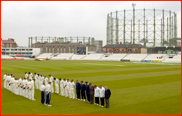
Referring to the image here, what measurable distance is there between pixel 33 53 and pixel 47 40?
17339mm

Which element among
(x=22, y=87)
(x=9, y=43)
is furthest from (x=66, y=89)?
(x=9, y=43)

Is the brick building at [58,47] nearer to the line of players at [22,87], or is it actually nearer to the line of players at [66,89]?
the line of players at [22,87]

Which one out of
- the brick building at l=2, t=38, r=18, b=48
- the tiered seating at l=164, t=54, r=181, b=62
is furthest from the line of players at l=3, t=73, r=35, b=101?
the brick building at l=2, t=38, r=18, b=48

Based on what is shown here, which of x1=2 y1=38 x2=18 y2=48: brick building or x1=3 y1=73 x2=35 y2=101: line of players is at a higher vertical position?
x1=2 y1=38 x2=18 y2=48: brick building

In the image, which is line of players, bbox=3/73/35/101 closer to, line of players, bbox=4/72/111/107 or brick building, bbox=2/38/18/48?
line of players, bbox=4/72/111/107

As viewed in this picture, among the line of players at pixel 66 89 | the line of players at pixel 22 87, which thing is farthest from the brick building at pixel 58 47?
the line of players at pixel 66 89

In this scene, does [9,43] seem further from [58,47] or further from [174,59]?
[174,59]

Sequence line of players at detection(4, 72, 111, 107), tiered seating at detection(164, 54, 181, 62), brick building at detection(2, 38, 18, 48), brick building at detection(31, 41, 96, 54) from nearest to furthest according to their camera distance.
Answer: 1. line of players at detection(4, 72, 111, 107)
2. tiered seating at detection(164, 54, 181, 62)
3. brick building at detection(31, 41, 96, 54)
4. brick building at detection(2, 38, 18, 48)

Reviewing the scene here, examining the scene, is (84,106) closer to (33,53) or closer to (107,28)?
(107,28)

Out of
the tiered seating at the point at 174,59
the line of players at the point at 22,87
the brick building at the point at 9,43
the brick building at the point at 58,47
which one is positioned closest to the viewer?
the line of players at the point at 22,87

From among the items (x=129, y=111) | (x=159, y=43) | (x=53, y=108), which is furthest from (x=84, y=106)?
(x=159, y=43)

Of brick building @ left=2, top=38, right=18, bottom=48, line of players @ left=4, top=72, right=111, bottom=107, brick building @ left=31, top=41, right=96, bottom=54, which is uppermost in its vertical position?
brick building @ left=2, top=38, right=18, bottom=48

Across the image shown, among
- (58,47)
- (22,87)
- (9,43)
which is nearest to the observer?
(22,87)

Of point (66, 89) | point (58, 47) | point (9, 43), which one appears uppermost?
point (9, 43)
